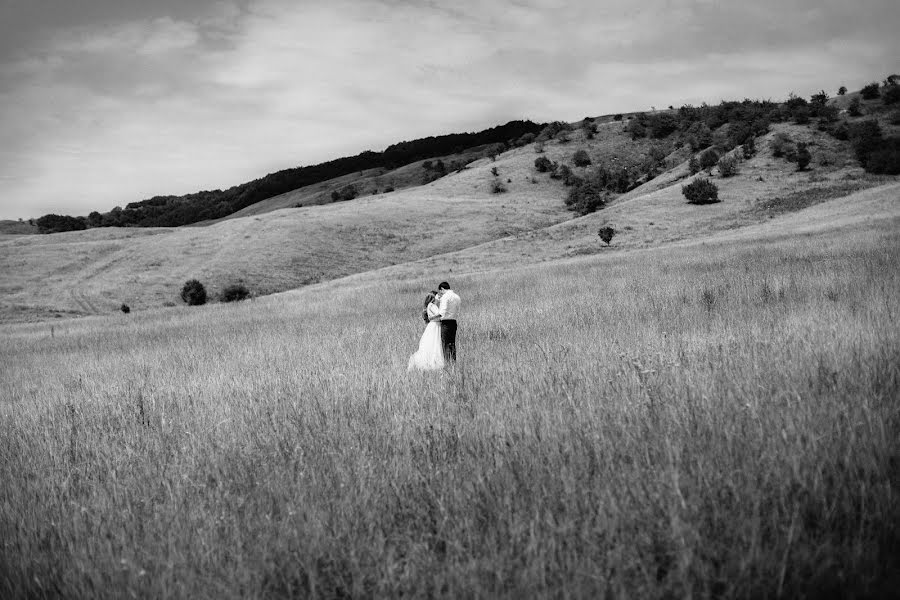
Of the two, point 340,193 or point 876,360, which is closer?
point 876,360

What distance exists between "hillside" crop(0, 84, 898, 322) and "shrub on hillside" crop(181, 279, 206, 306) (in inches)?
154

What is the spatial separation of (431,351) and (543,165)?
296 ft

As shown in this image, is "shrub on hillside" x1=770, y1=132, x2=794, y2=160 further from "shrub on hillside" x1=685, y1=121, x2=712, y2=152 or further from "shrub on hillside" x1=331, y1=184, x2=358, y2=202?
"shrub on hillside" x1=331, y1=184, x2=358, y2=202

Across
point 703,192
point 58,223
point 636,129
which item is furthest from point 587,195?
point 58,223

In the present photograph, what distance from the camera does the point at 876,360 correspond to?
12.8 feet

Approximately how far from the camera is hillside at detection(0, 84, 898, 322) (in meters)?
43.3

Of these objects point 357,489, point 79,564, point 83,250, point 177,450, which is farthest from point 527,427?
point 83,250

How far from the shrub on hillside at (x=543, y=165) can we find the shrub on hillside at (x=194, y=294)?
68216 millimetres

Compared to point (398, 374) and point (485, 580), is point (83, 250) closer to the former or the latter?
point (398, 374)

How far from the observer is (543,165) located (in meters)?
91.8

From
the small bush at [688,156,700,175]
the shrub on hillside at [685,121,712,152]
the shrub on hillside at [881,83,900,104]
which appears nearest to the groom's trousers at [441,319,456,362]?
the small bush at [688,156,700,175]

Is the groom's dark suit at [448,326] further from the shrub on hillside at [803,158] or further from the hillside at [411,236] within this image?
the shrub on hillside at [803,158]

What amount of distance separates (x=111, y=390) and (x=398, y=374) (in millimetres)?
4884

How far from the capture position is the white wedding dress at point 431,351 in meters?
7.26
